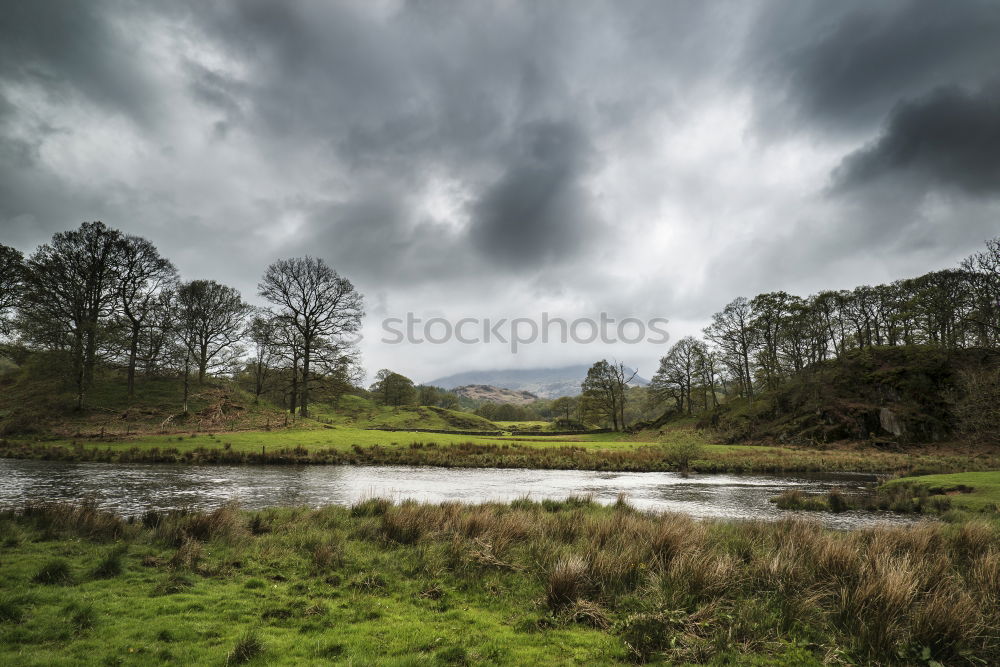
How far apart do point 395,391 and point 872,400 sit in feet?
270

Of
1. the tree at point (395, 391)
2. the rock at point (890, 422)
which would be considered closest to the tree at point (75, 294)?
the tree at point (395, 391)

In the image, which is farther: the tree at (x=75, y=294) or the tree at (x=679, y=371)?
the tree at (x=679, y=371)

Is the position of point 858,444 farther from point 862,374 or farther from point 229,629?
point 229,629

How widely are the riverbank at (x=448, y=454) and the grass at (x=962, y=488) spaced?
282 inches

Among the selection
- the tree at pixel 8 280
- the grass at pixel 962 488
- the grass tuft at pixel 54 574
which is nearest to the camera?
the grass tuft at pixel 54 574

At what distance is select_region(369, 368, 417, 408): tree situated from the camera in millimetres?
98375

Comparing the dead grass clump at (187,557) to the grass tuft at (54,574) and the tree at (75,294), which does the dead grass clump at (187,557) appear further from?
the tree at (75,294)

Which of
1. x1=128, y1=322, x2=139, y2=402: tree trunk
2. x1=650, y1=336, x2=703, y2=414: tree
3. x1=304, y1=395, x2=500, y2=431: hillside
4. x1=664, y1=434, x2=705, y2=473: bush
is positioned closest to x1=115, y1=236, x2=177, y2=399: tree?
x1=128, y1=322, x2=139, y2=402: tree trunk

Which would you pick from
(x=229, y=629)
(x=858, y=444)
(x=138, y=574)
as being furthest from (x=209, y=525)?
(x=858, y=444)

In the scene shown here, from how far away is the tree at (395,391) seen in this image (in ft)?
323

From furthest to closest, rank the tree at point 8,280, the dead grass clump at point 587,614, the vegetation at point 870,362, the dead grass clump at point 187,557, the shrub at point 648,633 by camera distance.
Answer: the vegetation at point 870,362 → the tree at point 8,280 → the dead grass clump at point 187,557 → the dead grass clump at point 587,614 → the shrub at point 648,633

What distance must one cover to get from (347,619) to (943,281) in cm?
6355

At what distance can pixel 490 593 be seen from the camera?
27.1ft

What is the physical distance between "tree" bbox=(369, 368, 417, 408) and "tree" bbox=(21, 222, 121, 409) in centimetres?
6177
